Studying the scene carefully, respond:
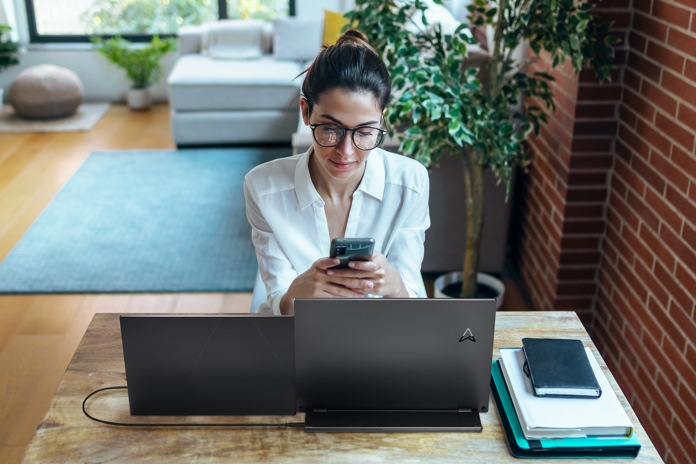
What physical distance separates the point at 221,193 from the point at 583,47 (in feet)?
8.13

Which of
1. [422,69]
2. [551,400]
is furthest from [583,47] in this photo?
[551,400]

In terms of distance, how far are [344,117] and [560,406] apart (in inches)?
27.5

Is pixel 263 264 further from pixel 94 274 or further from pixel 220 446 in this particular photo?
pixel 94 274

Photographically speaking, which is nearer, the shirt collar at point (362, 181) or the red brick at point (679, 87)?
the shirt collar at point (362, 181)

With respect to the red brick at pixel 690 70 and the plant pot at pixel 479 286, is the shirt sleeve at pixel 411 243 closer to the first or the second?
the red brick at pixel 690 70

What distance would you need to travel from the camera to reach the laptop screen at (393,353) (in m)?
1.19

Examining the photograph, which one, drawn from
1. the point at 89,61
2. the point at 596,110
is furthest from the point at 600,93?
the point at 89,61

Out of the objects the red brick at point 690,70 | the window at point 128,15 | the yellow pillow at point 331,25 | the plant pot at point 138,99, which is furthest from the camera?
the window at point 128,15

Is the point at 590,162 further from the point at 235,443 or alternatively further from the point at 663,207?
the point at 235,443

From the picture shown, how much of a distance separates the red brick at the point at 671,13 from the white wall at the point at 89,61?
160 inches

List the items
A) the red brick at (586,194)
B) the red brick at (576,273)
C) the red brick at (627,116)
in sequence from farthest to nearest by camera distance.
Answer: the red brick at (576,273) < the red brick at (586,194) < the red brick at (627,116)

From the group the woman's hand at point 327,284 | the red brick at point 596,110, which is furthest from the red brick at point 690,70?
the woman's hand at point 327,284

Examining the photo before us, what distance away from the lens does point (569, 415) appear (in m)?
1.24

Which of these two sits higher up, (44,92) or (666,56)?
(666,56)
